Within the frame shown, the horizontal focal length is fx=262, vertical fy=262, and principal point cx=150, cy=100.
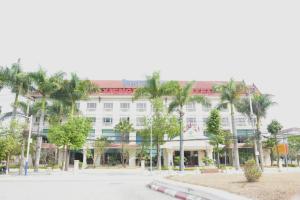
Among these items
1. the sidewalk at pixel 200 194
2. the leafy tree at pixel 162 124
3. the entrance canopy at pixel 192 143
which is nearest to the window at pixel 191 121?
the entrance canopy at pixel 192 143

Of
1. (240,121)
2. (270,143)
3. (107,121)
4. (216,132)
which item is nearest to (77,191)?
(216,132)

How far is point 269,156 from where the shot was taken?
49.0m

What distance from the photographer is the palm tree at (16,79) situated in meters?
30.6

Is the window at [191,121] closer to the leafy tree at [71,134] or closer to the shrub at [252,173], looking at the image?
the leafy tree at [71,134]

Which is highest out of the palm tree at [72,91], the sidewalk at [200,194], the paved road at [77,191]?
the palm tree at [72,91]

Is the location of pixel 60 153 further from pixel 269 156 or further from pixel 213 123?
pixel 269 156

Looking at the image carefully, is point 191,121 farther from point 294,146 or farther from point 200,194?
point 200,194

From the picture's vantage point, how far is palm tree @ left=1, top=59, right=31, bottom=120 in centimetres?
3061

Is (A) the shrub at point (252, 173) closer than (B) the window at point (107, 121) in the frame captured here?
Yes

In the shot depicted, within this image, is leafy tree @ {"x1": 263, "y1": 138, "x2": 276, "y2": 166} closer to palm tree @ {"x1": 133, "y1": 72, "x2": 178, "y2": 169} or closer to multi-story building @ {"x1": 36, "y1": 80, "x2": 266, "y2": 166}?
multi-story building @ {"x1": 36, "y1": 80, "x2": 266, "y2": 166}

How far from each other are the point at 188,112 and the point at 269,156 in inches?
678

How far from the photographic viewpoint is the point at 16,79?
30.8 meters

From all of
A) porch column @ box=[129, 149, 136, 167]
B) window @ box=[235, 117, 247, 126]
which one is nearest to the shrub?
porch column @ box=[129, 149, 136, 167]

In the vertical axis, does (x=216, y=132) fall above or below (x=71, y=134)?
above
